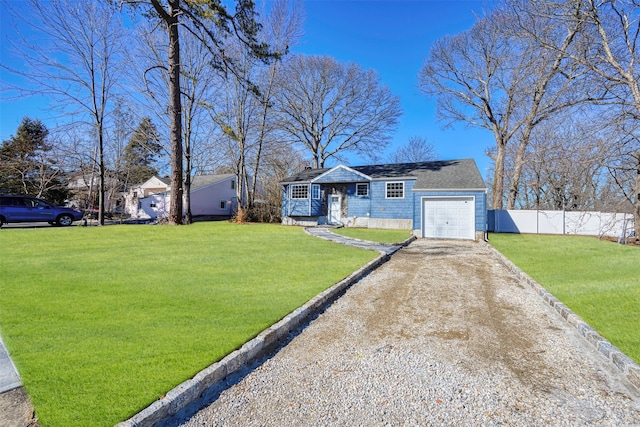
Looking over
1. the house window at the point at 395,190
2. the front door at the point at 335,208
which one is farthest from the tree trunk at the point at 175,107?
the house window at the point at 395,190

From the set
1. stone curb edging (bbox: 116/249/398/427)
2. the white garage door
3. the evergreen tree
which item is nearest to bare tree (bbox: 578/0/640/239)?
the white garage door

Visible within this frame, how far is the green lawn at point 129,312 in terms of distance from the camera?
2.44 metres

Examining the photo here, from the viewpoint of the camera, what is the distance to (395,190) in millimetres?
18844

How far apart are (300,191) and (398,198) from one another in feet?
22.7

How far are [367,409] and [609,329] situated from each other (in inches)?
139

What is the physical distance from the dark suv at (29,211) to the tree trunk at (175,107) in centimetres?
639

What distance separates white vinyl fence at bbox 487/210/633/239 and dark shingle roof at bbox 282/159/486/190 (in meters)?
3.83

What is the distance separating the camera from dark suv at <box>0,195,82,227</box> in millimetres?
16172

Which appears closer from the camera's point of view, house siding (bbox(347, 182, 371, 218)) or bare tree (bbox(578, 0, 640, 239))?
bare tree (bbox(578, 0, 640, 239))

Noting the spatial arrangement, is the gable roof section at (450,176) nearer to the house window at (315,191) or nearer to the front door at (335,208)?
the front door at (335,208)

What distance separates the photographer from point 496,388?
108 inches

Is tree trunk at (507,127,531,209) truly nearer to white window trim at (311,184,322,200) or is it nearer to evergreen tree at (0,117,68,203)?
white window trim at (311,184,322,200)

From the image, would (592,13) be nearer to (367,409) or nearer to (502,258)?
(502,258)

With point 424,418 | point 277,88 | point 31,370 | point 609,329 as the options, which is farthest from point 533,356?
point 277,88
